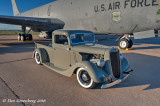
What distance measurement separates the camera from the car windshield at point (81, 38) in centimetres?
369

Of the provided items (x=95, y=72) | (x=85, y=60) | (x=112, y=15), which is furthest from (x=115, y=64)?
(x=112, y=15)

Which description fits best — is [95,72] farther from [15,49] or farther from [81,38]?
[15,49]

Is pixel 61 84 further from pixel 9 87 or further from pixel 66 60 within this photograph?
pixel 9 87

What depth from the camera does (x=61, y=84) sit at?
10.6ft

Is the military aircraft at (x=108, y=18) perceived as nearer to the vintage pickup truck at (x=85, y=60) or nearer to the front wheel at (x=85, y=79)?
the vintage pickup truck at (x=85, y=60)

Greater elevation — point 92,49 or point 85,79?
point 92,49

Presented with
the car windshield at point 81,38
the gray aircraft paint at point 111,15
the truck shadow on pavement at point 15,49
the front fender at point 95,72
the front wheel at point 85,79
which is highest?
the gray aircraft paint at point 111,15

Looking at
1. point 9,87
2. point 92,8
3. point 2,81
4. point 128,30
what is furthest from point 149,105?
Result: point 92,8

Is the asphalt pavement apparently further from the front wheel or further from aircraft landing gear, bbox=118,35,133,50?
aircraft landing gear, bbox=118,35,133,50

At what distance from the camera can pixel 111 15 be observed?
7.60m

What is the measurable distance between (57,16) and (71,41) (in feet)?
30.0

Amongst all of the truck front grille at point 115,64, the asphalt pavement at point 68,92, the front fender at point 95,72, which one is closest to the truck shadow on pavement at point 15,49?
the asphalt pavement at point 68,92

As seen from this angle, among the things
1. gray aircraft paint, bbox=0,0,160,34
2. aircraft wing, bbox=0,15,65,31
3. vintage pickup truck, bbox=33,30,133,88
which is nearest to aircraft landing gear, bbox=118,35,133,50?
gray aircraft paint, bbox=0,0,160,34

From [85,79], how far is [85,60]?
2.28 feet
